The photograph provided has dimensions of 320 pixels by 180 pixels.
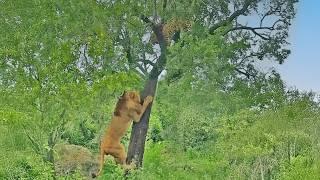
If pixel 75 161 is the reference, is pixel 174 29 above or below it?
above

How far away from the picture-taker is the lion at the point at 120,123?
17.3 meters

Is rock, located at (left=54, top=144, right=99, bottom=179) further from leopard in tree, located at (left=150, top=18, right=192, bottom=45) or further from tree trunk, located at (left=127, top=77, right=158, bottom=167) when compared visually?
leopard in tree, located at (left=150, top=18, right=192, bottom=45)

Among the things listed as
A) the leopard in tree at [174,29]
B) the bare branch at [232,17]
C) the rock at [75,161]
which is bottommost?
the rock at [75,161]

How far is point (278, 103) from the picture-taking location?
56.5 ft

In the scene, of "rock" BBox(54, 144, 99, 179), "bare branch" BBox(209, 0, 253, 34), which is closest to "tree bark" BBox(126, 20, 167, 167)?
"rock" BBox(54, 144, 99, 179)

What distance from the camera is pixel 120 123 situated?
17766 mm

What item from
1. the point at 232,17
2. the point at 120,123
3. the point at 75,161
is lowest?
the point at 75,161

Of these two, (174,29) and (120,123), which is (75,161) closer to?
(120,123)

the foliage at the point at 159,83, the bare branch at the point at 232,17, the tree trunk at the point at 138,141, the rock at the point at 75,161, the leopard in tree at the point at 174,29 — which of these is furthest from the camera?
the rock at the point at 75,161

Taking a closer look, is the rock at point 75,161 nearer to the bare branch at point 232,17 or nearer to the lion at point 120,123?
the lion at point 120,123

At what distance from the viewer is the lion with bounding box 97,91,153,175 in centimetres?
1734

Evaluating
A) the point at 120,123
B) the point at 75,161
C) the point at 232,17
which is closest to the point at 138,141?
the point at 120,123

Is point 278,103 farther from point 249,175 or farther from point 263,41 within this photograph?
point 249,175

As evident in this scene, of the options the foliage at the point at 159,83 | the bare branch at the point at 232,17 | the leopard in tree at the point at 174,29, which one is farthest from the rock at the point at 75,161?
the bare branch at the point at 232,17
